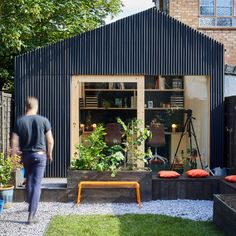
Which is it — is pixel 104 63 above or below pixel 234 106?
above

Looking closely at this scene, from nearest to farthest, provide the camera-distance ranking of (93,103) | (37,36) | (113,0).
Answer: (93,103)
(37,36)
(113,0)

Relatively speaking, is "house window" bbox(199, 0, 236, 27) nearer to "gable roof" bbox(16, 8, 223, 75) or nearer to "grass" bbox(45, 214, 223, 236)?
"gable roof" bbox(16, 8, 223, 75)

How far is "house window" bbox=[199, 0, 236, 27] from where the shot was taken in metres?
15.6

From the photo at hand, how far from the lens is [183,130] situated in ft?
36.7

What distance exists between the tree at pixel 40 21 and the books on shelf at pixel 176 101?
12.2 ft

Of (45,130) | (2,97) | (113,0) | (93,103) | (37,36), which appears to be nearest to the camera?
(45,130)

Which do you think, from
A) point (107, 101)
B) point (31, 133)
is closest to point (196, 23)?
point (107, 101)

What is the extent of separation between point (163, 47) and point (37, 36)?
6745 mm

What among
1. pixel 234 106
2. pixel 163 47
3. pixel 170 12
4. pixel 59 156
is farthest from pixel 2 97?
pixel 170 12

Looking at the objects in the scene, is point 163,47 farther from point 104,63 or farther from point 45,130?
point 45,130

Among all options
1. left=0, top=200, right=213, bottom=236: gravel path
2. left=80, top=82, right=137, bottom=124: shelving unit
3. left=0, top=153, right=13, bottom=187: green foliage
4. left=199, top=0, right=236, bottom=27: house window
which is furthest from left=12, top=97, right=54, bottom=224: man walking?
left=199, top=0, right=236, bottom=27: house window

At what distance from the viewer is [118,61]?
376 inches

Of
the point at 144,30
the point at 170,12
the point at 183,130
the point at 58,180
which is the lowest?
the point at 58,180

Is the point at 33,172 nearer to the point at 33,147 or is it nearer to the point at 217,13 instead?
the point at 33,147
